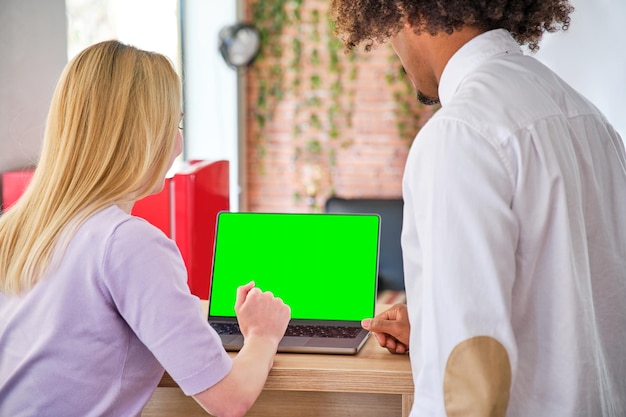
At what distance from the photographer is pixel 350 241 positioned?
66.6 inches

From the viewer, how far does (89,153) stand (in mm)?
1227

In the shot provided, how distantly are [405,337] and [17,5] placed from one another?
Result: 200cm

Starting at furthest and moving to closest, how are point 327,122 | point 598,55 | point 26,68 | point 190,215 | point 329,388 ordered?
point 327,122 → point 598,55 → point 26,68 → point 190,215 → point 329,388

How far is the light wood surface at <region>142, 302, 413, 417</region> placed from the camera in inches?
55.0

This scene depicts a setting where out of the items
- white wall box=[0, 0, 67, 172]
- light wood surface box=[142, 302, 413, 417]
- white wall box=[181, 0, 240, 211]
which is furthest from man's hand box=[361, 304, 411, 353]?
white wall box=[181, 0, 240, 211]

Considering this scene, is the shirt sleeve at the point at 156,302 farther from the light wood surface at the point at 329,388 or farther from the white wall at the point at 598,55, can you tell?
the white wall at the point at 598,55

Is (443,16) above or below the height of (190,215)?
above

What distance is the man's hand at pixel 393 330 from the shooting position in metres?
1.47

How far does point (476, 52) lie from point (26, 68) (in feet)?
6.98

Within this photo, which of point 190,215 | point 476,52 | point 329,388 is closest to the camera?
point 476,52

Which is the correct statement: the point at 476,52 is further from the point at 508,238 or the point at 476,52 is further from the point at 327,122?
the point at 327,122

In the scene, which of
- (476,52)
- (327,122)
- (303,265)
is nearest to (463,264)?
(476,52)

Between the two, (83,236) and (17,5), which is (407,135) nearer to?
(17,5)

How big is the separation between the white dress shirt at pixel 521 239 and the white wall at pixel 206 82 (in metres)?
4.29
